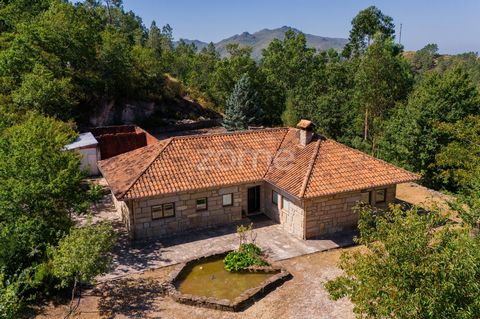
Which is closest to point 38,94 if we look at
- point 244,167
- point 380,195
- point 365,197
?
point 244,167

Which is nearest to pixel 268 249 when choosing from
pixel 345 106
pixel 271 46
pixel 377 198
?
pixel 377 198

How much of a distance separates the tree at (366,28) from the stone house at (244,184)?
152ft

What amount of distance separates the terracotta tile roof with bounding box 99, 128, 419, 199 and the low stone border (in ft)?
13.1

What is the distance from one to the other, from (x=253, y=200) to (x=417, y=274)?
1499cm

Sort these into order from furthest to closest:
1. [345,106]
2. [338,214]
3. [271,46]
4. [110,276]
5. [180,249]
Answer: [271,46], [345,106], [338,214], [180,249], [110,276]

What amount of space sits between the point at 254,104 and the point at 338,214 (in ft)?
94.3

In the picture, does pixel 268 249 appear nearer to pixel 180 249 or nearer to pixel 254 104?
pixel 180 249

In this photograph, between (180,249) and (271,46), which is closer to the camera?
(180,249)

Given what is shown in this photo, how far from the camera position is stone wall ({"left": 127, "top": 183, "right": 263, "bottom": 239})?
19.8 metres

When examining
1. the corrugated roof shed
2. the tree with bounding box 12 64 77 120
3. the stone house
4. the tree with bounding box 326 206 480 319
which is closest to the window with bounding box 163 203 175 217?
the stone house

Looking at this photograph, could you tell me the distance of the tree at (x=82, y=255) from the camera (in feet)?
43.4

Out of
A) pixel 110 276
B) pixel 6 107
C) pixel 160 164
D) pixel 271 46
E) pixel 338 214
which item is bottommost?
pixel 110 276

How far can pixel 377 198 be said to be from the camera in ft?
71.0

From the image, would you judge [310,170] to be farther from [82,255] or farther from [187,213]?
[82,255]
